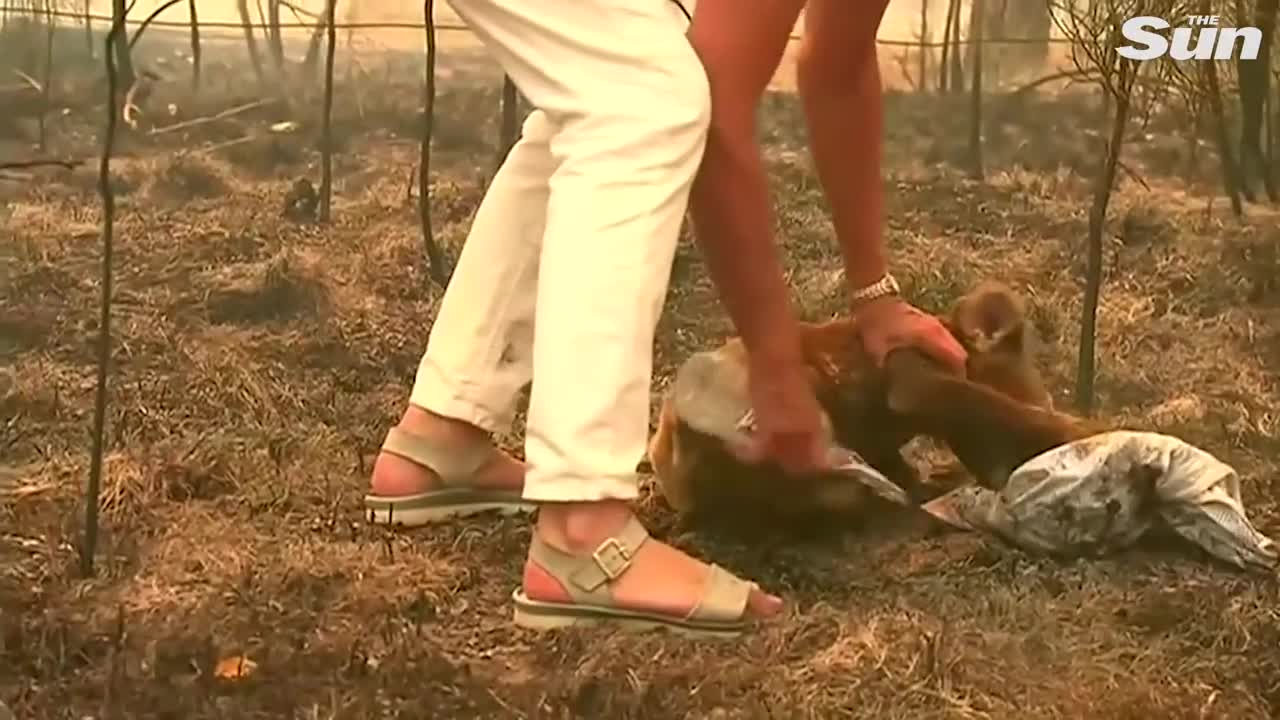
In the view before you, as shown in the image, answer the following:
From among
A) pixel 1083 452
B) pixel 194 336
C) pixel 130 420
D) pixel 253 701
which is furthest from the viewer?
pixel 194 336

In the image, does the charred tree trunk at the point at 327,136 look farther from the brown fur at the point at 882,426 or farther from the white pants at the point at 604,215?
the white pants at the point at 604,215

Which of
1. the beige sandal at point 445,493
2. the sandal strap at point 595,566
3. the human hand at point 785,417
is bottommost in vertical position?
the beige sandal at point 445,493

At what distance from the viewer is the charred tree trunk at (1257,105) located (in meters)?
1.67

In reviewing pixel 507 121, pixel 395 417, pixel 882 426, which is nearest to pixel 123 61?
pixel 507 121

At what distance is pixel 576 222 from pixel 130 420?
606mm

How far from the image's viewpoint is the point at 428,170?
191 cm

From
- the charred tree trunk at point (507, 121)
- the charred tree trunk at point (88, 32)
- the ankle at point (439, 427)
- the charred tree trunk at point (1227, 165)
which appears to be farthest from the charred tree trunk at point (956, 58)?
the charred tree trunk at point (88, 32)

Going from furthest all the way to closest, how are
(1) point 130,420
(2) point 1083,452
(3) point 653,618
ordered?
(1) point 130,420 → (2) point 1083,452 → (3) point 653,618

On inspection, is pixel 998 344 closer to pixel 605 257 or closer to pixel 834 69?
pixel 834 69

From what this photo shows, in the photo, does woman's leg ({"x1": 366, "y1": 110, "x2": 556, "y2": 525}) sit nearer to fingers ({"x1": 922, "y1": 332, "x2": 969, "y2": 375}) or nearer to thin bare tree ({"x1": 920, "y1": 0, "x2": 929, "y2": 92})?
fingers ({"x1": 922, "y1": 332, "x2": 969, "y2": 375})

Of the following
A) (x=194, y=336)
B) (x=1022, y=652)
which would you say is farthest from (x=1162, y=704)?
(x=194, y=336)

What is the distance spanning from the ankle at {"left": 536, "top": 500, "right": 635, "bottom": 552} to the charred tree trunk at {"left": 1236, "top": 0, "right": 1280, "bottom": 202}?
889 millimetres

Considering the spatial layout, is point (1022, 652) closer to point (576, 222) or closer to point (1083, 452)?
point (1083, 452)

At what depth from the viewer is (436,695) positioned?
98 cm
